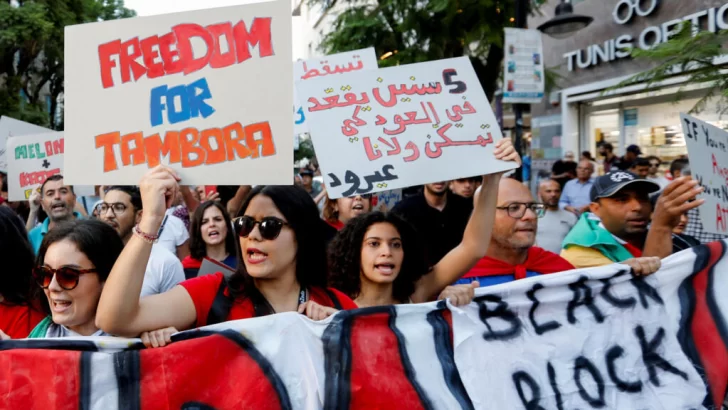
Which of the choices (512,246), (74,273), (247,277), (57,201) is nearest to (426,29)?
(57,201)

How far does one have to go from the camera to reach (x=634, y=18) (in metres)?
11.8

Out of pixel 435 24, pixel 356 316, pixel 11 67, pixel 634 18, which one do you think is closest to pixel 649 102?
pixel 634 18

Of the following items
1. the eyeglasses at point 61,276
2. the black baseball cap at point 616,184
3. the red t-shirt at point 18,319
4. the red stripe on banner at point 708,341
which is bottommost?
the red stripe on banner at point 708,341

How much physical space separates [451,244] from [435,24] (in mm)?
4974

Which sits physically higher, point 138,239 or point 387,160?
point 387,160

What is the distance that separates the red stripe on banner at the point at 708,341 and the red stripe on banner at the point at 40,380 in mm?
2315

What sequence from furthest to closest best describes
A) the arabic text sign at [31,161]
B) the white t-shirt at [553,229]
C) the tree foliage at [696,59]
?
the white t-shirt at [553,229], the arabic text sign at [31,161], the tree foliage at [696,59]

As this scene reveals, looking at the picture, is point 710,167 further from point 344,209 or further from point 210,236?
point 210,236

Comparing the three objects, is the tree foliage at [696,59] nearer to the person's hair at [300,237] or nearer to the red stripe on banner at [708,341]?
the red stripe on banner at [708,341]

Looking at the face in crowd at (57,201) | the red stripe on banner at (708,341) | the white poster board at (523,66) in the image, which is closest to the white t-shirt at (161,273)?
the face in crowd at (57,201)

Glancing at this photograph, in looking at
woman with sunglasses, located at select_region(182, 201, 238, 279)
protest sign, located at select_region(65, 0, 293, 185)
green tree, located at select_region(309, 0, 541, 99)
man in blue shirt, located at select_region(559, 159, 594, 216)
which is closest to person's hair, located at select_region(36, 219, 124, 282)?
protest sign, located at select_region(65, 0, 293, 185)

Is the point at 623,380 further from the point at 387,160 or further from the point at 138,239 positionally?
the point at 138,239

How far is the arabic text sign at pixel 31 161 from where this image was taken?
477 centimetres

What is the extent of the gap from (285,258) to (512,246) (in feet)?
4.30
